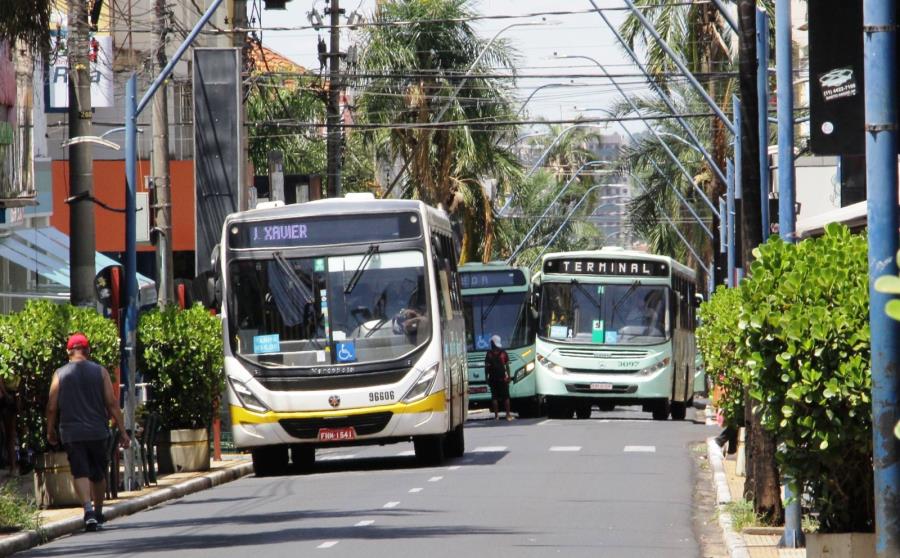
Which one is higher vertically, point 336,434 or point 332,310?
point 332,310

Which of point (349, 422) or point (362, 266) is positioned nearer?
point (349, 422)

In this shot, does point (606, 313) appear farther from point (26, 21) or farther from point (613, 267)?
Result: point (26, 21)

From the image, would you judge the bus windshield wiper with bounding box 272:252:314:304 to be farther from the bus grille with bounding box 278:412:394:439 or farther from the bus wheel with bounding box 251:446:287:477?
the bus wheel with bounding box 251:446:287:477

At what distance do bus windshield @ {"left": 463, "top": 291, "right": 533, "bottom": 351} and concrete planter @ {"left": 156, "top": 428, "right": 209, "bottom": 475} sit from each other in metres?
18.0

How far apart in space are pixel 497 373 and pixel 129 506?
20.0 metres

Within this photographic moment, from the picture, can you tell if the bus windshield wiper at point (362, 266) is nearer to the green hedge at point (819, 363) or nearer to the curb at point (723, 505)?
the curb at point (723, 505)

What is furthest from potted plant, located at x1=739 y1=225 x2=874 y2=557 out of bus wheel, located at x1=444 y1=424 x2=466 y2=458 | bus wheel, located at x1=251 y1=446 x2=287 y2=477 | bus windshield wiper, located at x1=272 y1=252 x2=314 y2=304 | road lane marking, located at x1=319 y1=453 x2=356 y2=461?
road lane marking, located at x1=319 y1=453 x2=356 y2=461

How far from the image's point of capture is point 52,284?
3591cm

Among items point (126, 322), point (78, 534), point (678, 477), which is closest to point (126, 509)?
point (78, 534)

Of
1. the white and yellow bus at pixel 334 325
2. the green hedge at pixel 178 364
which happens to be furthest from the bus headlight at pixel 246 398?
the green hedge at pixel 178 364

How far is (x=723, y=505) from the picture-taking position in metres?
16.3

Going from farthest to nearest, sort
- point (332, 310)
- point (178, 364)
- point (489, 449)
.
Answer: point (489, 449) < point (178, 364) < point (332, 310)

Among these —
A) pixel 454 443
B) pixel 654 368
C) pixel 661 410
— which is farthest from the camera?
pixel 661 410

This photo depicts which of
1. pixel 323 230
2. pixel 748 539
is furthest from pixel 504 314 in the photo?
pixel 748 539
